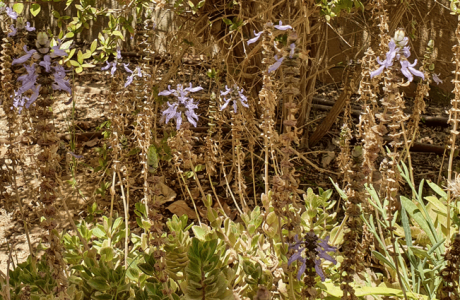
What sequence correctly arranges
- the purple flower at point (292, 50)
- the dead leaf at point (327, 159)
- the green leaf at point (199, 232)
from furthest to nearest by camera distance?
the dead leaf at point (327, 159) → the green leaf at point (199, 232) → the purple flower at point (292, 50)

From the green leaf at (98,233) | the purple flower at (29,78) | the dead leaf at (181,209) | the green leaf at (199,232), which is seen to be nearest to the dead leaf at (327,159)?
the dead leaf at (181,209)

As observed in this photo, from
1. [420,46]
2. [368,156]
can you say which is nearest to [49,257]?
[368,156]

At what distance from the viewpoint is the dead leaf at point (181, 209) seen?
3074mm

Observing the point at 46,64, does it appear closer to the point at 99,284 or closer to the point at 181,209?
the point at 99,284

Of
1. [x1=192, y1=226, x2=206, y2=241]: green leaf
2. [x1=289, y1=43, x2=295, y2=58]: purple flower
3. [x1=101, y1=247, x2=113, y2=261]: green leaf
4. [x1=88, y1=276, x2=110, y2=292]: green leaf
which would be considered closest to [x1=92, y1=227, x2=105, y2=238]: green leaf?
[x1=101, y1=247, x2=113, y2=261]: green leaf

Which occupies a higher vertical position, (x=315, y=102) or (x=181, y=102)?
(x=181, y=102)

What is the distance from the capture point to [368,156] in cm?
135

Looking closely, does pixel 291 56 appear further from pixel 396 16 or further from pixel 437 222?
pixel 396 16

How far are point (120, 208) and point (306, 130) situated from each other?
1.70 metres

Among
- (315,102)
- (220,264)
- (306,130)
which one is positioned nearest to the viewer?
(220,264)

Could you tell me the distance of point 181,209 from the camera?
10.1 ft

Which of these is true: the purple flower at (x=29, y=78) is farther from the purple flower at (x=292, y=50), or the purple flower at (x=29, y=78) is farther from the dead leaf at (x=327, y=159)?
the dead leaf at (x=327, y=159)

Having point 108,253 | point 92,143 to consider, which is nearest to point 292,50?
point 108,253

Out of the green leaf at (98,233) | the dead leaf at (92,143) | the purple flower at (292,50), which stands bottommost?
the green leaf at (98,233)
